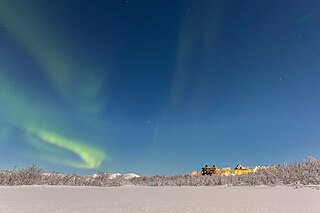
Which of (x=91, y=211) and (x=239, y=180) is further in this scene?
(x=239, y=180)

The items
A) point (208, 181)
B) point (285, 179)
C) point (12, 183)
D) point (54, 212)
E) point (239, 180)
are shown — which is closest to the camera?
point (54, 212)

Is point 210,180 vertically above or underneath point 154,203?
above

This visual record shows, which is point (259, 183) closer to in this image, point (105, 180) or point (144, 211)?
point (105, 180)

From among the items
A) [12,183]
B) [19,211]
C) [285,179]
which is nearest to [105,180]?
[12,183]

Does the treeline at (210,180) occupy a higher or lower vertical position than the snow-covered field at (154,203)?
higher

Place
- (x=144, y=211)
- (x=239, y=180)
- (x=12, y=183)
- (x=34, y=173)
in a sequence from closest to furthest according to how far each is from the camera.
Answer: (x=144, y=211) → (x=12, y=183) → (x=34, y=173) → (x=239, y=180)

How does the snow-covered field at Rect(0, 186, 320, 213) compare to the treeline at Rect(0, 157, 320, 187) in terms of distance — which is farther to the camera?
the treeline at Rect(0, 157, 320, 187)

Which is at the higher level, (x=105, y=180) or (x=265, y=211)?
(x=105, y=180)

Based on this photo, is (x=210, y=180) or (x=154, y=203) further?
(x=210, y=180)

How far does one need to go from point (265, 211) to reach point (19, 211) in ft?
8.05

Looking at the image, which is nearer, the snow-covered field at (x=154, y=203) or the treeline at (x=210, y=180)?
the snow-covered field at (x=154, y=203)

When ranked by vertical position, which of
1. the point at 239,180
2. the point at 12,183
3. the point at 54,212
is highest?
the point at 239,180

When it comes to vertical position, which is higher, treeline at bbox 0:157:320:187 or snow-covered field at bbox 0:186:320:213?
treeline at bbox 0:157:320:187

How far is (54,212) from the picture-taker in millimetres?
2457
